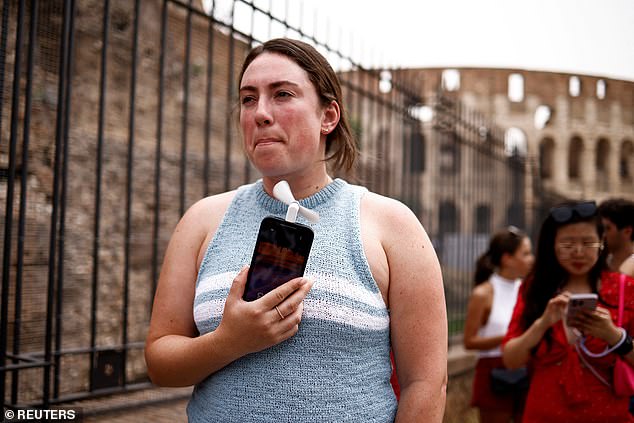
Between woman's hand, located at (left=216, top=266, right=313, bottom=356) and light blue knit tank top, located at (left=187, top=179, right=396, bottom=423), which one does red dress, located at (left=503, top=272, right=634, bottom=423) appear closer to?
light blue knit tank top, located at (left=187, top=179, right=396, bottom=423)

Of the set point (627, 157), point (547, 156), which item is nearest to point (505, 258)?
point (627, 157)

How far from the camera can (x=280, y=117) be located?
134 centimetres

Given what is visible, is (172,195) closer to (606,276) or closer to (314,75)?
(606,276)

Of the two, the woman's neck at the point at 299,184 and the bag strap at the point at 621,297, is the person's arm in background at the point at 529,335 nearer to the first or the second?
the bag strap at the point at 621,297

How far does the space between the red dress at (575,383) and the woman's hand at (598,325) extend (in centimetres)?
9

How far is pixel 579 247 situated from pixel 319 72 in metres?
1.57

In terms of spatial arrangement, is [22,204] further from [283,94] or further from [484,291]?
[484,291]

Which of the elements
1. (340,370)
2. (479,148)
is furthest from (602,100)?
(340,370)

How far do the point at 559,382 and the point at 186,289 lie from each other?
1642 mm

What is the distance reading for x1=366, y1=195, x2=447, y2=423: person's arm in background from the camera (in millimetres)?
1353

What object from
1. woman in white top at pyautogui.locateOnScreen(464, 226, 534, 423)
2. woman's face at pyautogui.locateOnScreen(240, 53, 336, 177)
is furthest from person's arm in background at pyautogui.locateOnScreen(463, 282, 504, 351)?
woman's face at pyautogui.locateOnScreen(240, 53, 336, 177)

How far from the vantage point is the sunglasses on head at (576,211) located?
8.25 ft

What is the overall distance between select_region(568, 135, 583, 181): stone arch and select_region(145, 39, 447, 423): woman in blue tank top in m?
30.1

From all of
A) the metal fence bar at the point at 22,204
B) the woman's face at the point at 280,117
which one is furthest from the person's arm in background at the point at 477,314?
the woman's face at the point at 280,117
